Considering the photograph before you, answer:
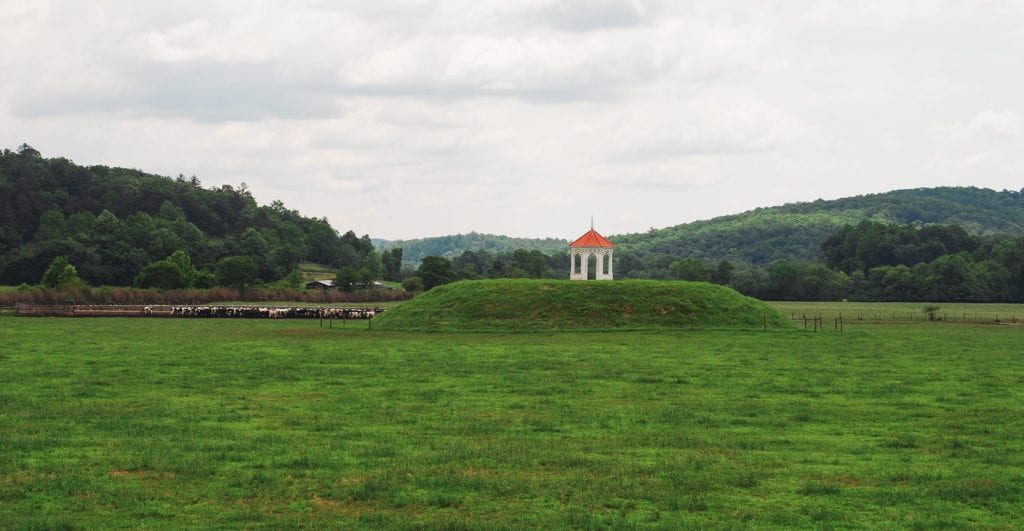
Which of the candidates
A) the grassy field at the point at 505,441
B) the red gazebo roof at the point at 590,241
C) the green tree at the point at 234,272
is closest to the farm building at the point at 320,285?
the green tree at the point at 234,272

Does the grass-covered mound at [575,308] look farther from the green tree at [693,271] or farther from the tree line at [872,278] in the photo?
the green tree at [693,271]

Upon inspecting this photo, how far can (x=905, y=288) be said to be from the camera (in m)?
174

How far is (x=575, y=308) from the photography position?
77.2 meters

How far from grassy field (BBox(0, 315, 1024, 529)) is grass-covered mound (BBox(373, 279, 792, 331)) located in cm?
2589

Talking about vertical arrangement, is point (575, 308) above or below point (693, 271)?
below

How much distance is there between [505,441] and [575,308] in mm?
52802

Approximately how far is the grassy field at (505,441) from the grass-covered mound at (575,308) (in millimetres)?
25894

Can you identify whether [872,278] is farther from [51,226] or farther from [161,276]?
[51,226]

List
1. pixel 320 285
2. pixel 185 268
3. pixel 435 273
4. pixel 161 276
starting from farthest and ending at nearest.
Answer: pixel 320 285
pixel 435 273
pixel 185 268
pixel 161 276

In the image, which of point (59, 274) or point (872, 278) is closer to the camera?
point (59, 274)

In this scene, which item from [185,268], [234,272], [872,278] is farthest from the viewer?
[872,278]

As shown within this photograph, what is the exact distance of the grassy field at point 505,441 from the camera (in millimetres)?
18172

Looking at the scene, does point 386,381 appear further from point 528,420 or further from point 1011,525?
point 1011,525

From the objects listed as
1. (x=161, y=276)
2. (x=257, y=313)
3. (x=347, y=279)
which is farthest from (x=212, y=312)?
(x=347, y=279)
